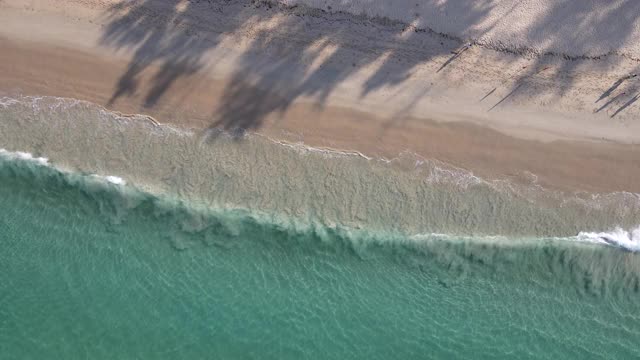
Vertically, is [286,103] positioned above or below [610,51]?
below

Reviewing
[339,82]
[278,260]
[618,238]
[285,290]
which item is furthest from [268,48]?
[618,238]

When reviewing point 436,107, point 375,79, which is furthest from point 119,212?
point 436,107

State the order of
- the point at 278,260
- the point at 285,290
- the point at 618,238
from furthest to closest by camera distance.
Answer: the point at 278,260 < the point at 285,290 < the point at 618,238

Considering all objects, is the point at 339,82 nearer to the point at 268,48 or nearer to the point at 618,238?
the point at 268,48

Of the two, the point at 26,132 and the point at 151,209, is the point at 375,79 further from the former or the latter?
the point at 26,132

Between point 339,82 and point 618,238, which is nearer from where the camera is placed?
A: point 618,238
